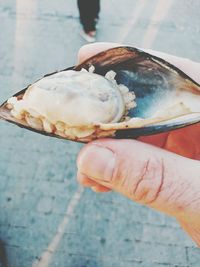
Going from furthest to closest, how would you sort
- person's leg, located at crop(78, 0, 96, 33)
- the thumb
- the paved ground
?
person's leg, located at crop(78, 0, 96, 33) → the paved ground → the thumb

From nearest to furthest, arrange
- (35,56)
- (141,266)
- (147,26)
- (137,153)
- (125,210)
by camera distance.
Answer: (137,153) < (141,266) < (125,210) < (35,56) < (147,26)

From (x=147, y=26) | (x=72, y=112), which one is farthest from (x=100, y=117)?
(x=147, y=26)

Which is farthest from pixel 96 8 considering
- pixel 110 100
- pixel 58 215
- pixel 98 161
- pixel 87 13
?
pixel 98 161

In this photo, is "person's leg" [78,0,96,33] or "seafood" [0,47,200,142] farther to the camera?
"person's leg" [78,0,96,33]

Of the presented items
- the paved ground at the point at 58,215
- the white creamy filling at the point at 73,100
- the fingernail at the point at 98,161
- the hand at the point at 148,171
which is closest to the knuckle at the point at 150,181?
the hand at the point at 148,171

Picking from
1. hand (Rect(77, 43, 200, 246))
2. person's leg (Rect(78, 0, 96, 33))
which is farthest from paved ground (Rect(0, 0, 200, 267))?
hand (Rect(77, 43, 200, 246))

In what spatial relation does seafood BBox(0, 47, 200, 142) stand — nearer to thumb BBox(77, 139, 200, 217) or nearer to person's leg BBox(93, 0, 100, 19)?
thumb BBox(77, 139, 200, 217)

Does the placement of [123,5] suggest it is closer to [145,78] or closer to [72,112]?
[145,78]

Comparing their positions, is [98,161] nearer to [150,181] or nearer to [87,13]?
[150,181]
